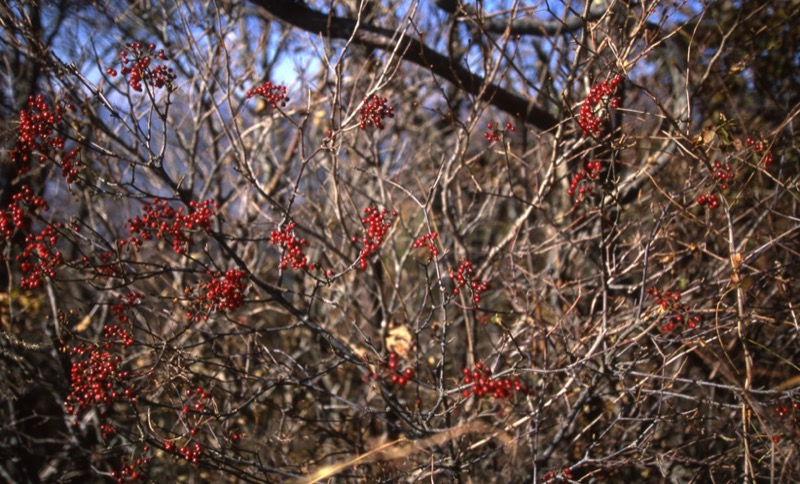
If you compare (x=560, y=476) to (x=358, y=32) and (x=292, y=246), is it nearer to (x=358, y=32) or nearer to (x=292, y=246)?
(x=292, y=246)

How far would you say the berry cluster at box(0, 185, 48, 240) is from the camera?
2.25m

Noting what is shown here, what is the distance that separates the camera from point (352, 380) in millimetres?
5457

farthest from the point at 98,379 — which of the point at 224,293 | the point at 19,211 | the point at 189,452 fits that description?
the point at 19,211

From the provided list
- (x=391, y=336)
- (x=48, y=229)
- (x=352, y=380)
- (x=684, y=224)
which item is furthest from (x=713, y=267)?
(x=48, y=229)

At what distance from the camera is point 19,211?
7.39ft

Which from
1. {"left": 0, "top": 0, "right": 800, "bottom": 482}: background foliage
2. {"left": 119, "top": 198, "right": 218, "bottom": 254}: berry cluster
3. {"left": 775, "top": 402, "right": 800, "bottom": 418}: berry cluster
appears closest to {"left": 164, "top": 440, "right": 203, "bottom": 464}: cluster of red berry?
{"left": 0, "top": 0, "right": 800, "bottom": 482}: background foliage

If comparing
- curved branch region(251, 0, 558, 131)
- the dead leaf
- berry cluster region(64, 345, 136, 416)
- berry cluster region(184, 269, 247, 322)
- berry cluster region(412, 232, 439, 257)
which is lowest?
the dead leaf

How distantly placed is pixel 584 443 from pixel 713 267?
137cm

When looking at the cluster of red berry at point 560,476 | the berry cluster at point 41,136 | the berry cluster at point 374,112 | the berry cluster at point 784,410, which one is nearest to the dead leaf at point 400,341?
the cluster of red berry at point 560,476

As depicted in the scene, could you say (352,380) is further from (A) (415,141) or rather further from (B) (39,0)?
(B) (39,0)

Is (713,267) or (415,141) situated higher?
(415,141)

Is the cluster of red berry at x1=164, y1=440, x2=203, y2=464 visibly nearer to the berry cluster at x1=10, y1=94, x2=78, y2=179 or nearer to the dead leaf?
the berry cluster at x1=10, y1=94, x2=78, y2=179

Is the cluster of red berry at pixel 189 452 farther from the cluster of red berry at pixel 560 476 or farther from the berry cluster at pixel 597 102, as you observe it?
the berry cluster at pixel 597 102

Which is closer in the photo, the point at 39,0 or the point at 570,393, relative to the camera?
the point at 570,393
